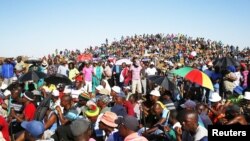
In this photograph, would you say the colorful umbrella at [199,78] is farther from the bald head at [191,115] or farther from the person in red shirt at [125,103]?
the bald head at [191,115]

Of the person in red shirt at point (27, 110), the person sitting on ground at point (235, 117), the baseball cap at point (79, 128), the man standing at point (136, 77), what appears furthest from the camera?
the man standing at point (136, 77)

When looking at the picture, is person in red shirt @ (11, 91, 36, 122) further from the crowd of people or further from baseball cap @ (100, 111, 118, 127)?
baseball cap @ (100, 111, 118, 127)

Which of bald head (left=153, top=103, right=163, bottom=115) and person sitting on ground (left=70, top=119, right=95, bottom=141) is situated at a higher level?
person sitting on ground (left=70, top=119, right=95, bottom=141)

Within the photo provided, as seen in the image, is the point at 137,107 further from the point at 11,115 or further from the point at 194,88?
the point at 194,88

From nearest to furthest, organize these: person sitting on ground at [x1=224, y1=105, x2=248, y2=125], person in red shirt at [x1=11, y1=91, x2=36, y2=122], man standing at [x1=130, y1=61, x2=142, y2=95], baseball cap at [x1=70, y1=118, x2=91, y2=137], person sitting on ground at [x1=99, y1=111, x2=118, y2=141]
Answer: baseball cap at [x1=70, y1=118, x2=91, y2=137]
person sitting on ground at [x1=99, y1=111, x2=118, y2=141]
person sitting on ground at [x1=224, y1=105, x2=248, y2=125]
person in red shirt at [x1=11, y1=91, x2=36, y2=122]
man standing at [x1=130, y1=61, x2=142, y2=95]

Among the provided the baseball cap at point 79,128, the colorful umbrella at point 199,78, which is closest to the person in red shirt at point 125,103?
the colorful umbrella at point 199,78

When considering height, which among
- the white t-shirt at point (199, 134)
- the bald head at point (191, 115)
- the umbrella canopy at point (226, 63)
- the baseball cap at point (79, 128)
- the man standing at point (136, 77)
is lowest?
the man standing at point (136, 77)

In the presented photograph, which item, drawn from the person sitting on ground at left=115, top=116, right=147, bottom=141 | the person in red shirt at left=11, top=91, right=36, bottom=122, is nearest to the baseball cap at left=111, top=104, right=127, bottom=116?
the person in red shirt at left=11, top=91, right=36, bottom=122

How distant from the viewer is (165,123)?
20.9ft

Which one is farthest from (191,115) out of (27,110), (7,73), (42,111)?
(7,73)

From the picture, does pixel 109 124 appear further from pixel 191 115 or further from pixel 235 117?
pixel 235 117

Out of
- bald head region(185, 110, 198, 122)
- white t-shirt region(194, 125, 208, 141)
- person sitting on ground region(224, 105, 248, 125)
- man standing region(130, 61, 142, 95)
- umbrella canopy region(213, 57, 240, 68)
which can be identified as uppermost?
bald head region(185, 110, 198, 122)

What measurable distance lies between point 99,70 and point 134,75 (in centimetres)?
252

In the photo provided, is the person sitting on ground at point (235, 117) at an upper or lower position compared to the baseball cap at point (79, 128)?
lower
